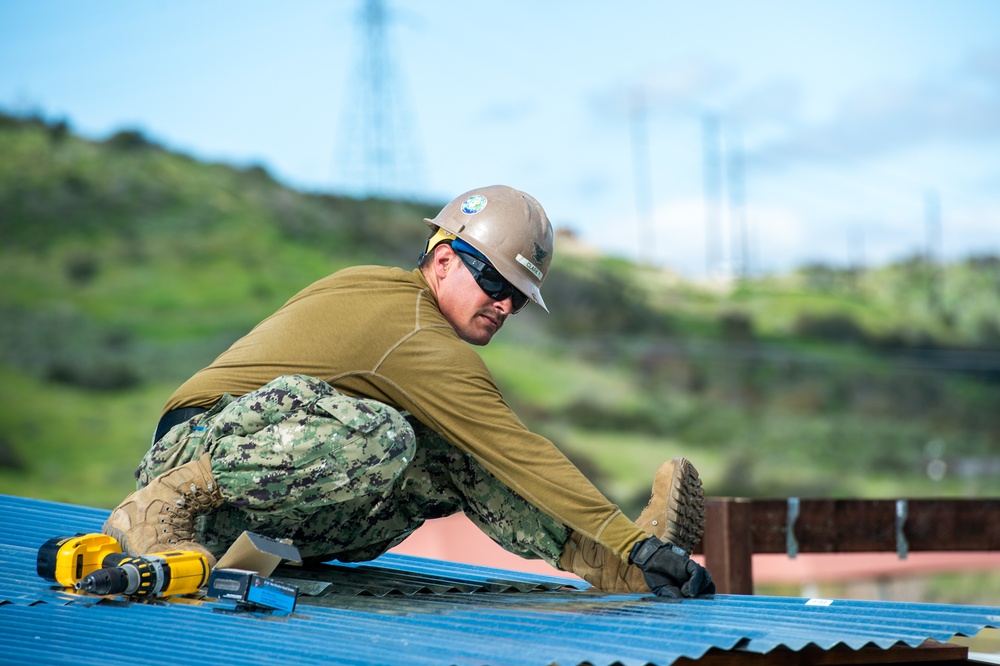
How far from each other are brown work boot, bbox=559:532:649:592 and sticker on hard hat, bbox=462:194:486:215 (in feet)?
3.78

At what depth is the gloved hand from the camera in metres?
3.58

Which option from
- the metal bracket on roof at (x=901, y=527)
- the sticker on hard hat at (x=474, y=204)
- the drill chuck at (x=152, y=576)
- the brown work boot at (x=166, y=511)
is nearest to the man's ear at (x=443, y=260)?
the sticker on hard hat at (x=474, y=204)

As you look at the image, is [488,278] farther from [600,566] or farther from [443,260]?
[600,566]

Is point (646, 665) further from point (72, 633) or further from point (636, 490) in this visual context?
point (636, 490)

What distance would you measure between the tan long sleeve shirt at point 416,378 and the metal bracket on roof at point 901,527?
280cm

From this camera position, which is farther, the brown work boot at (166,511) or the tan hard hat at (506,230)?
the tan hard hat at (506,230)

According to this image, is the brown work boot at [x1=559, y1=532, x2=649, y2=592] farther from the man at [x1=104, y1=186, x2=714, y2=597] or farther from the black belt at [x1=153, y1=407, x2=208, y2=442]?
the black belt at [x1=153, y1=407, x2=208, y2=442]

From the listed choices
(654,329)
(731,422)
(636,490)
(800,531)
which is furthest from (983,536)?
(654,329)

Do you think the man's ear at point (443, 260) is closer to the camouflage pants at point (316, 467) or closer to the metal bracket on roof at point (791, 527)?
the camouflage pants at point (316, 467)

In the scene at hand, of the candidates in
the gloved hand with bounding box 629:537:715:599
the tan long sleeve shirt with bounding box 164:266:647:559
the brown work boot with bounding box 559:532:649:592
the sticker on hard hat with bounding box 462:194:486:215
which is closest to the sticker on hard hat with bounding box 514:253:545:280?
the sticker on hard hat with bounding box 462:194:486:215

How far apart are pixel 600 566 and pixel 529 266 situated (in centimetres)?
105

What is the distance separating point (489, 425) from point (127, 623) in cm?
120

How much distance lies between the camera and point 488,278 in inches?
155

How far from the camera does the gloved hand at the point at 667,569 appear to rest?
358 cm
